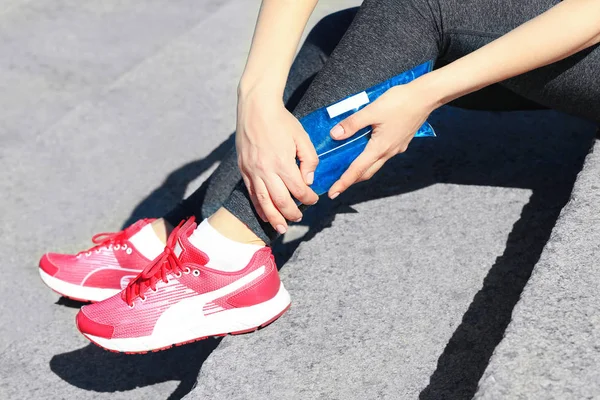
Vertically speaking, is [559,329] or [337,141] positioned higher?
[337,141]

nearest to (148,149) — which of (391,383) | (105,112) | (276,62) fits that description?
(105,112)

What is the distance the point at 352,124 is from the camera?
1478 millimetres

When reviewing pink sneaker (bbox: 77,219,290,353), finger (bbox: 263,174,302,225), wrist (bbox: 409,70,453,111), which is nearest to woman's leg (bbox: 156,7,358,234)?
pink sneaker (bbox: 77,219,290,353)

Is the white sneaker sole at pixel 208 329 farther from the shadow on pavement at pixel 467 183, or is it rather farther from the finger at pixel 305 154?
the finger at pixel 305 154

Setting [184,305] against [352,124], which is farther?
[184,305]

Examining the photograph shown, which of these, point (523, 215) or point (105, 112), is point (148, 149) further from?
point (523, 215)

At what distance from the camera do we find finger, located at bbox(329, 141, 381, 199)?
1.53 m

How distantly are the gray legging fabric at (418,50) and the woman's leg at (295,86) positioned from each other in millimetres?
241

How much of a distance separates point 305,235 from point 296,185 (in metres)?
0.77

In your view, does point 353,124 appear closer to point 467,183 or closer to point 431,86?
point 431,86

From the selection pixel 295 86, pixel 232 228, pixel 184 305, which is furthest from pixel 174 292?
pixel 295 86

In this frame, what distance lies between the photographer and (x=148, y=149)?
273cm

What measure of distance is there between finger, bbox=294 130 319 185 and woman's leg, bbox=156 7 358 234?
1.26ft

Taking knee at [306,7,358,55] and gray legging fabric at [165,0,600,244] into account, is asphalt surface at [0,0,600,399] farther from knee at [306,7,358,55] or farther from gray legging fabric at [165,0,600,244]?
knee at [306,7,358,55]
